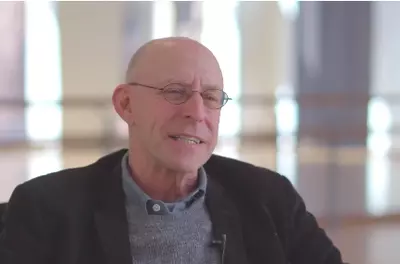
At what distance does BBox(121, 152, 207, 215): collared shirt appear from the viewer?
4.71 ft

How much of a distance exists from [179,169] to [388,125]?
576 cm

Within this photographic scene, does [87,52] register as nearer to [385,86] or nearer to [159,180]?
[385,86]

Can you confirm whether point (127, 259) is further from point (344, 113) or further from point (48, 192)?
point (344, 113)

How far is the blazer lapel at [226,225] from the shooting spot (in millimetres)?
1431

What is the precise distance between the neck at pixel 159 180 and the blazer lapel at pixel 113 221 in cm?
5

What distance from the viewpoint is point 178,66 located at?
4.64 feet

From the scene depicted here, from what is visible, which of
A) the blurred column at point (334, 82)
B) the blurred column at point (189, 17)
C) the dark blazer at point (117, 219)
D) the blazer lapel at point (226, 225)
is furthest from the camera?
the blurred column at point (189, 17)

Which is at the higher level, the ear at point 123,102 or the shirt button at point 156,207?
the ear at point 123,102

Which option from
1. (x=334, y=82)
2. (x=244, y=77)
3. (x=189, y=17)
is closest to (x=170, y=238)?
(x=334, y=82)

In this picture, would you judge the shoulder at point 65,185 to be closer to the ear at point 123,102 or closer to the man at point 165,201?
the man at point 165,201

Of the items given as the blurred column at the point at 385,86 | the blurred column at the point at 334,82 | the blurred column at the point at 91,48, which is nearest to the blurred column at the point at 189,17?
the blurred column at the point at 91,48

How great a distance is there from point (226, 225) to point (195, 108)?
1.04 ft

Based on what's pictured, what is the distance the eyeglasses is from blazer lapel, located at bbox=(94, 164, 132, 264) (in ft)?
0.84

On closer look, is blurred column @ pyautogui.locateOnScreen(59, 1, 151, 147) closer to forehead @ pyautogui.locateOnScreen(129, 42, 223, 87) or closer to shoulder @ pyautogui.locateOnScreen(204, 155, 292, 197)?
shoulder @ pyautogui.locateOnScreen(204, 155, 292, 197)
